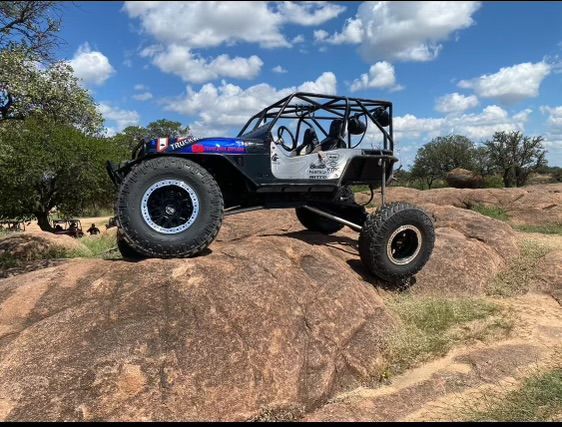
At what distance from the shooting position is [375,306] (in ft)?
19.1

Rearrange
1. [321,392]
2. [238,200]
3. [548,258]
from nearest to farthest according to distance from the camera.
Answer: [321,392] < [238,200] < [548,258]

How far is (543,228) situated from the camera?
13836mm

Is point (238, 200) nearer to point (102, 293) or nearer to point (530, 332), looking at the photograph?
point (102, 293)

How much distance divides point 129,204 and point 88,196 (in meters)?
12.7

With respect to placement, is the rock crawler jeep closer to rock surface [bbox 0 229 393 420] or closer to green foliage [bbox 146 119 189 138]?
rock surface [bbox 0 229 393 420]

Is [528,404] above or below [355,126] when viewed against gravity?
below

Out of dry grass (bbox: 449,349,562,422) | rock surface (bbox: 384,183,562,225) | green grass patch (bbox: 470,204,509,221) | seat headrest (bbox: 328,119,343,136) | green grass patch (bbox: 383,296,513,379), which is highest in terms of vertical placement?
seat headrest (bbox: 328,119,343,136)

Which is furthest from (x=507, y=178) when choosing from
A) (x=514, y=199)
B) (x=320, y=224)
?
(x=320, y=224)

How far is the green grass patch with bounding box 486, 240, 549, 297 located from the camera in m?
7.52

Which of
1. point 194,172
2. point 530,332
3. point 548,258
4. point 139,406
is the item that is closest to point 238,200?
point 194,172

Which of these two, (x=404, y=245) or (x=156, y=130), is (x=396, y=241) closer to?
(x=404, y=245)

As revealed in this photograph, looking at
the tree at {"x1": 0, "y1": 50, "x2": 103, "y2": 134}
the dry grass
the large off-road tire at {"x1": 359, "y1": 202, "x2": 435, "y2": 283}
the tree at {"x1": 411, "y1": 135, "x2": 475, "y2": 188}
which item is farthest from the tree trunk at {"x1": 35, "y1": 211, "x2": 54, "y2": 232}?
the tree at {"x1": 411, "y1": 135, "x2": 475, "y2": 188}

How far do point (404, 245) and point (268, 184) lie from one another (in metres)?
2.03

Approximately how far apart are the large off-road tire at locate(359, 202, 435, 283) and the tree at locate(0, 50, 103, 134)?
5.41 m
